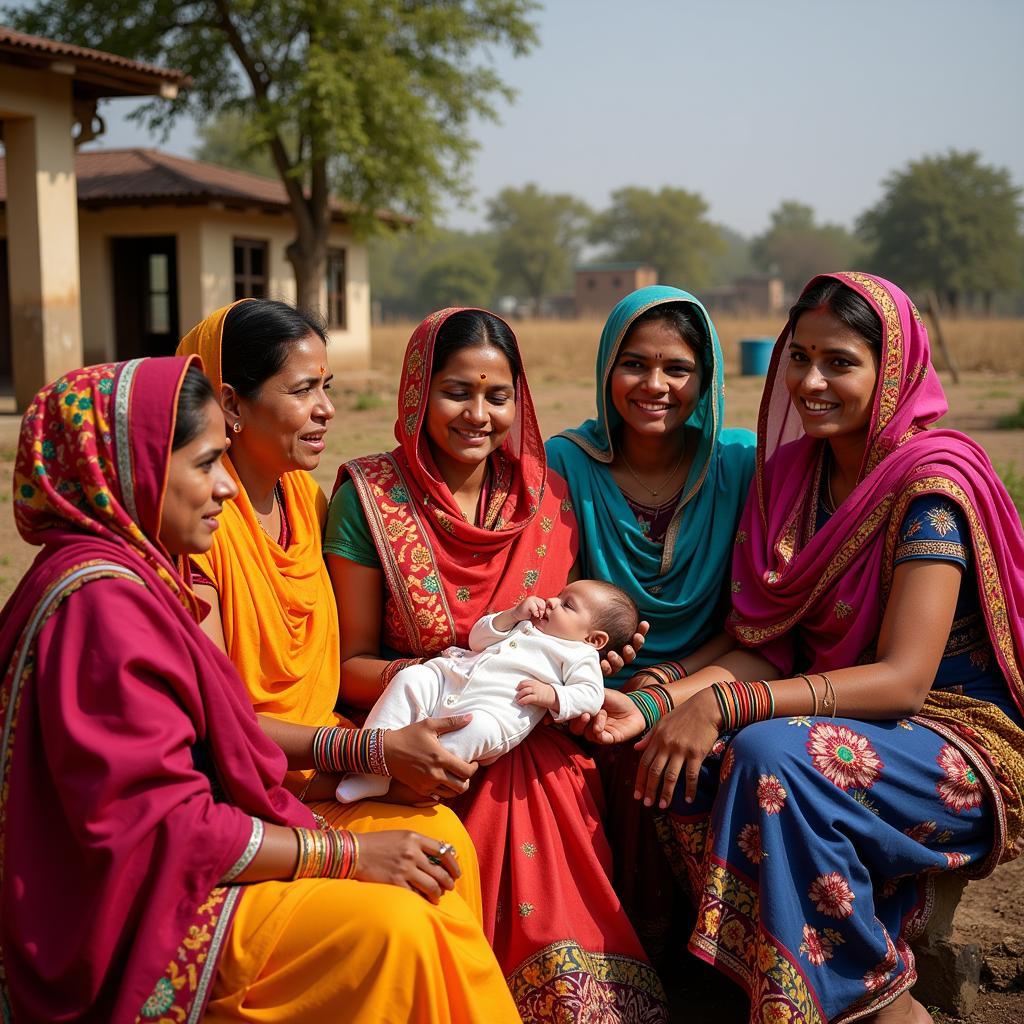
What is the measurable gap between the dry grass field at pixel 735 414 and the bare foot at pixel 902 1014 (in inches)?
13.5

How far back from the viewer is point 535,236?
9356 cm

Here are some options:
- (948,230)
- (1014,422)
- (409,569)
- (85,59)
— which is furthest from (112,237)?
(948,230)

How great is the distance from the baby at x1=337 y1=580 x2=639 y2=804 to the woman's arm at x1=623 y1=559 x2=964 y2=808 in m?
0.25

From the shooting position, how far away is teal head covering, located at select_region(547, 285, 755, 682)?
3.65 metres

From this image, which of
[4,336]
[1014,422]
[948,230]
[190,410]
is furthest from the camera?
[948,230]

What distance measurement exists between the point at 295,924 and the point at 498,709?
34.3 inches

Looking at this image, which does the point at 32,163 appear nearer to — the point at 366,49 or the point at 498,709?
the point at 366,49

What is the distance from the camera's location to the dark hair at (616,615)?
10.8ft

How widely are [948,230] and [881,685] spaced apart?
68.2 m

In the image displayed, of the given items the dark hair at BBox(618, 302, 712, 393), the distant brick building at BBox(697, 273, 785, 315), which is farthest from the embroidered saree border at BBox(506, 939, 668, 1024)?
the distant brick building at BBox(697, 273, 785, 315)

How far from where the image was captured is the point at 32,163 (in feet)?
45.3

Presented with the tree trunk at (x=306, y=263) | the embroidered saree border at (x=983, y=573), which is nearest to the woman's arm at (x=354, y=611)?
the embroidered saree border at (x=983, y=573)

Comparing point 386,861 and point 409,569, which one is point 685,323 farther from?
point 386,861

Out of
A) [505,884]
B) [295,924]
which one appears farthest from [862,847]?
[295,924]
